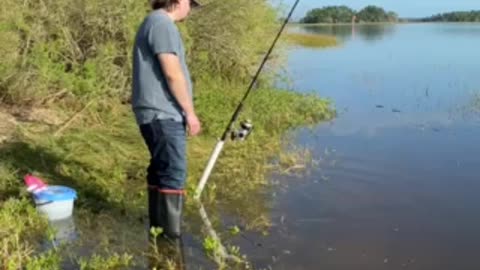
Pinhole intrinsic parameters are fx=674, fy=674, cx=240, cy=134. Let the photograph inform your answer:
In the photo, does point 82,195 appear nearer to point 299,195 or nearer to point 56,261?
point 56,261

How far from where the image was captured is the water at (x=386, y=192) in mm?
5230

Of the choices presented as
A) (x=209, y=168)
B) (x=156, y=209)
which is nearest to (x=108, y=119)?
(x=209, y=168)

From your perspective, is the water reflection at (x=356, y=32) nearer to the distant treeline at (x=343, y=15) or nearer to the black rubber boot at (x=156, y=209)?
the distant treeline at (x=343, y=15)

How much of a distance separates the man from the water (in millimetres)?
917

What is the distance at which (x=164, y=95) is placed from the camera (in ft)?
15.2

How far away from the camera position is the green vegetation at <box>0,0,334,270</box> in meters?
5.29

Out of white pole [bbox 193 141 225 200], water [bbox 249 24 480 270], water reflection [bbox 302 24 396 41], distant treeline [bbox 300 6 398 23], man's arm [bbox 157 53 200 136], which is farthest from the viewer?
distant treeline [bbox 300 6 398 23]

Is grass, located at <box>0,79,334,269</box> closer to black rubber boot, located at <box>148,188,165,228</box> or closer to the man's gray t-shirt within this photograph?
black rubber boot, located at <box>148,188,165,228</box>

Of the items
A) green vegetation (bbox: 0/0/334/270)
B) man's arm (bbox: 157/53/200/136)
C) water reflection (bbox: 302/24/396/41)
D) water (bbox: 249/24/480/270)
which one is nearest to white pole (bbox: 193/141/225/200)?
green vegetation (bbox: 0/0/334/270)

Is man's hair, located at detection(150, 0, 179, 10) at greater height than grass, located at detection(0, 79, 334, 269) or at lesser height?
greater

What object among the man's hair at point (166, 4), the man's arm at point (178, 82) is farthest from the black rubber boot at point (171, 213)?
the man's hair at point (166, 4)

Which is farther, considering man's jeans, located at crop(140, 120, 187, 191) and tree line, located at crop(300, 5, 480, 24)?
tree line, located at crop(300, 5, 480, 24)

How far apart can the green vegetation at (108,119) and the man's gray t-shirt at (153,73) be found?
3.39ft

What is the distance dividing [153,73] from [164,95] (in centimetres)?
17
